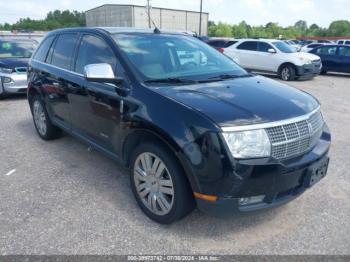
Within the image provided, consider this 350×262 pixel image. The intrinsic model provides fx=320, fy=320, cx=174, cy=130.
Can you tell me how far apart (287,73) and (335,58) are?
3.52 meters

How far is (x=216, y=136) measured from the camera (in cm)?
238

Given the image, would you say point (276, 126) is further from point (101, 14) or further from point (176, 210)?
point (101, 14)

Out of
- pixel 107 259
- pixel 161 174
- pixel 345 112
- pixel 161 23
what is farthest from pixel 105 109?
pixel 161 23

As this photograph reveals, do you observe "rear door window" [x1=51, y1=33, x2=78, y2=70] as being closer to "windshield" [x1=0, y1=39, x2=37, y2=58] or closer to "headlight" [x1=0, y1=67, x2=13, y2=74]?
"headlight" [x1=0, y1=67, x2=13, y2=74]

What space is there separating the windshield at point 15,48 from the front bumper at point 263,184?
9049 millimetres

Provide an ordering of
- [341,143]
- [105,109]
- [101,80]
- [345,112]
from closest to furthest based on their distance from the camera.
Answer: [101,80] < [105,109] < [341,143] < [345,112]

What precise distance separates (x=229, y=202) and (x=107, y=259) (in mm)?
1069

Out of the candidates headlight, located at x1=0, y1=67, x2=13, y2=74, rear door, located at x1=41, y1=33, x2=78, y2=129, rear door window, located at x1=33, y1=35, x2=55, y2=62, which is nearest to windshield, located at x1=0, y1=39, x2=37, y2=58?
A: headlight, located at x1=0, y1=67, x2=13, y2=74

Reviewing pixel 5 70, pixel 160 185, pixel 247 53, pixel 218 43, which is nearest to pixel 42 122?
pixel 160 185

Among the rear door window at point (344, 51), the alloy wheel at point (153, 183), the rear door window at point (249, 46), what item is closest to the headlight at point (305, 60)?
the rear door window at point (249, 46)

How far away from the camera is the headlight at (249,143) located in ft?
7.82

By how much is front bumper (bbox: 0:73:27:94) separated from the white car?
8.32 meters

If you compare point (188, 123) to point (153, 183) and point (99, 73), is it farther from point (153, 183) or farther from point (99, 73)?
point (99, 73)

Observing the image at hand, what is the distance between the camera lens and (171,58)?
361cm
